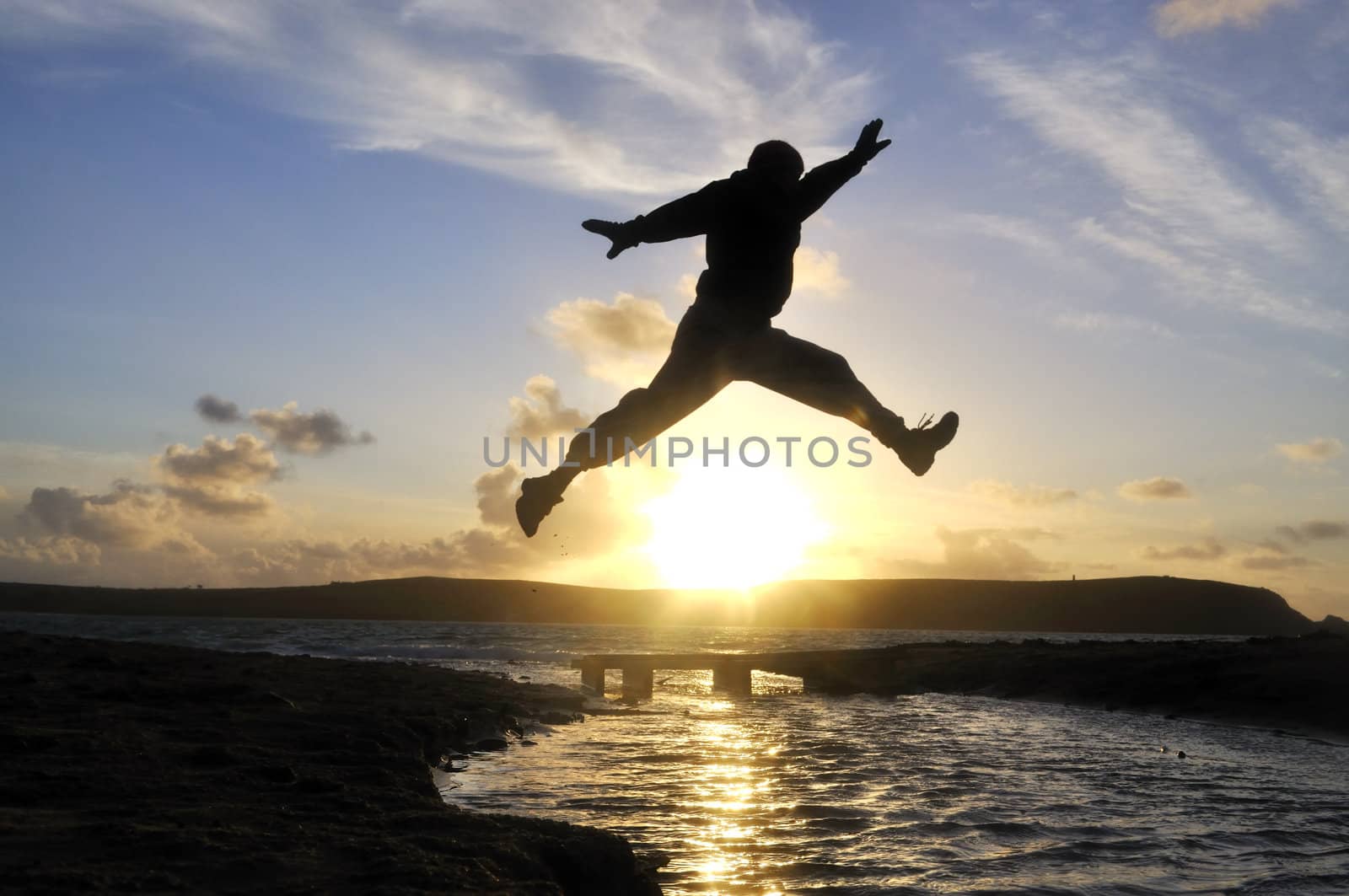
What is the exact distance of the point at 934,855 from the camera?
36.1ft

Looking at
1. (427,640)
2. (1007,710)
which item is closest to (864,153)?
(1007,710)

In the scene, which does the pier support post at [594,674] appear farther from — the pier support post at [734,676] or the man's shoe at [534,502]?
the man's shoe at [534,502]

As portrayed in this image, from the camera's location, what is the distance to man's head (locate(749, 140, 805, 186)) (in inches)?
216

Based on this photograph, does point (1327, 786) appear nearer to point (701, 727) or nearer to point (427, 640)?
point (701, 727)

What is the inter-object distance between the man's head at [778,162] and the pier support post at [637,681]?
3105 centimetres

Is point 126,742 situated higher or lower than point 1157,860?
higher

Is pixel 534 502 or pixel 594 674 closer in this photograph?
pixel 534 502

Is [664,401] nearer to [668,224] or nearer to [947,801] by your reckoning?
[668,224]

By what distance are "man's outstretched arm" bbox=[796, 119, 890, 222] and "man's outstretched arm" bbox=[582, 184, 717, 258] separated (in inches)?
19.7

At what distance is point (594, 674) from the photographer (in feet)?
121

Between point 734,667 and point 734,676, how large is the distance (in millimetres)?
456

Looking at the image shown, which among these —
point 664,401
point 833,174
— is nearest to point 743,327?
point 664,401

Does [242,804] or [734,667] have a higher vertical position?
[242,804]

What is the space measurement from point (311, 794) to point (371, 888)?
332 centimetres
